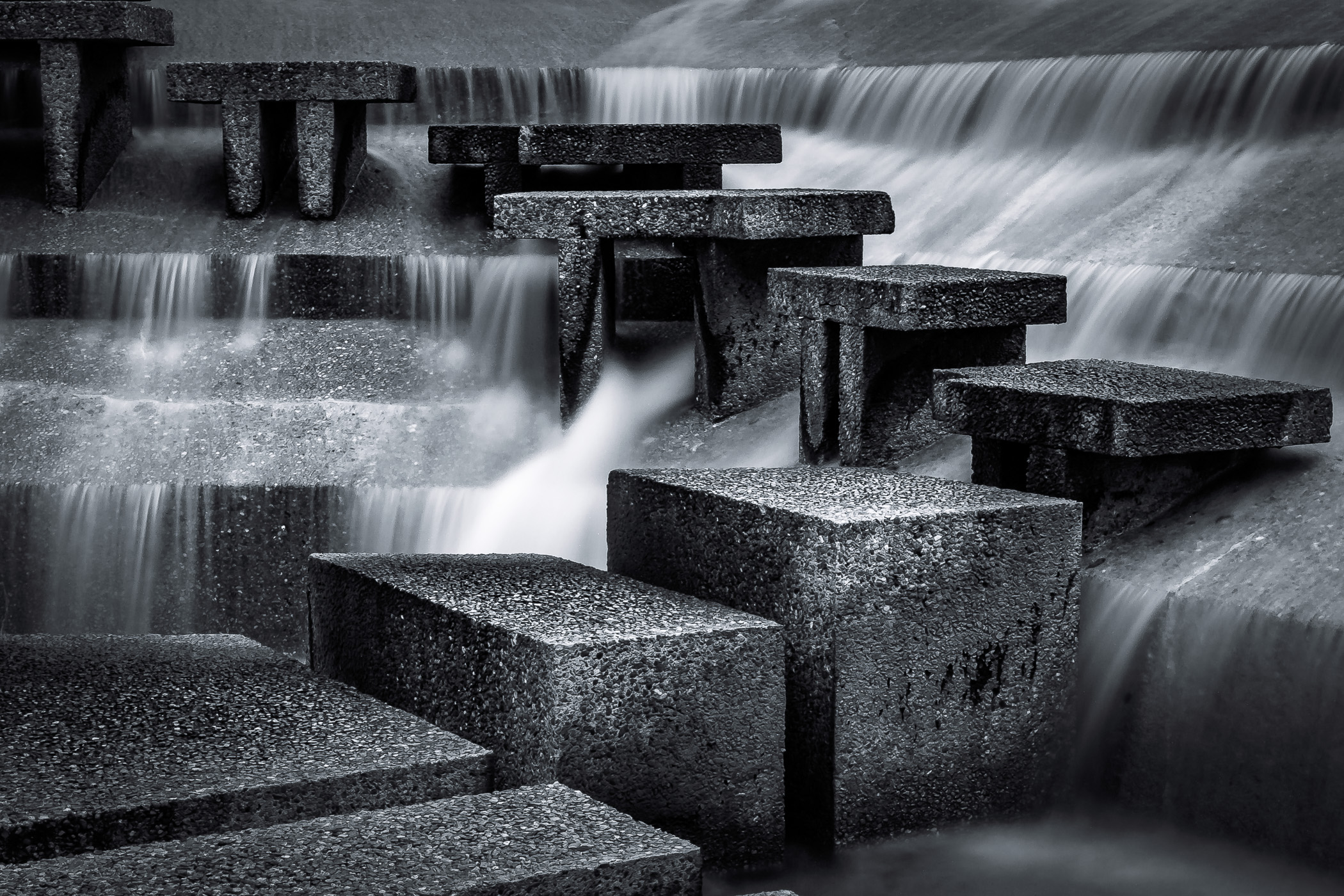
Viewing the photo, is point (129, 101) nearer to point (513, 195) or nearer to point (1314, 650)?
point (513, 195)

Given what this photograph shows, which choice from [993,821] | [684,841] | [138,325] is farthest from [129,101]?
[684,841]

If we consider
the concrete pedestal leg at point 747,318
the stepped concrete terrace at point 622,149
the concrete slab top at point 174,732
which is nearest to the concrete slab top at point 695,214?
the concrete pedestal leg at point 747,318

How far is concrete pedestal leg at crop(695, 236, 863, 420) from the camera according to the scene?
20.4 ft

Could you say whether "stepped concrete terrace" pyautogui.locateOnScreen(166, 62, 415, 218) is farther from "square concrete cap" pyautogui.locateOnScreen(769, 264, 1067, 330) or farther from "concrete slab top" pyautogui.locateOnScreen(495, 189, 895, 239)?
"square concrete cap" pyautogui.locateOnScreen(769, 264, 1067, 330)

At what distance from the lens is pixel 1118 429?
4.02 metres

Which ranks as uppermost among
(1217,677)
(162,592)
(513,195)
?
(513,195)

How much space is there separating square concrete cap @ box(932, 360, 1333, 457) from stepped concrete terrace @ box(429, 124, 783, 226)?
304 centimetres

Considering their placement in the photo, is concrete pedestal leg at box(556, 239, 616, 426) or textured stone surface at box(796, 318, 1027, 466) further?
concrete pedestal leg at box(556, 239, 616, 426)

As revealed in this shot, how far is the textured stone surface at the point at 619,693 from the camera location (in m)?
3.45

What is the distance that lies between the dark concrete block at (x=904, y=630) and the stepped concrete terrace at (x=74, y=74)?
4.77m

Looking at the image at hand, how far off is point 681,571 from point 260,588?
2708 millimetres

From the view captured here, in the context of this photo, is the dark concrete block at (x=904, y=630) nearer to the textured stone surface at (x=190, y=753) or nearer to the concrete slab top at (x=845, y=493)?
the concrete slab top at (x=845, y=493)

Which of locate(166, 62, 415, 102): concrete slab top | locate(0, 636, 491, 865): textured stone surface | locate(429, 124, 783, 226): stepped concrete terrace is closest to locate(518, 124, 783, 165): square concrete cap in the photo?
locate(429, 124, 783, 226): stepped concrete terrace

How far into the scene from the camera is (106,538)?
6.40m
